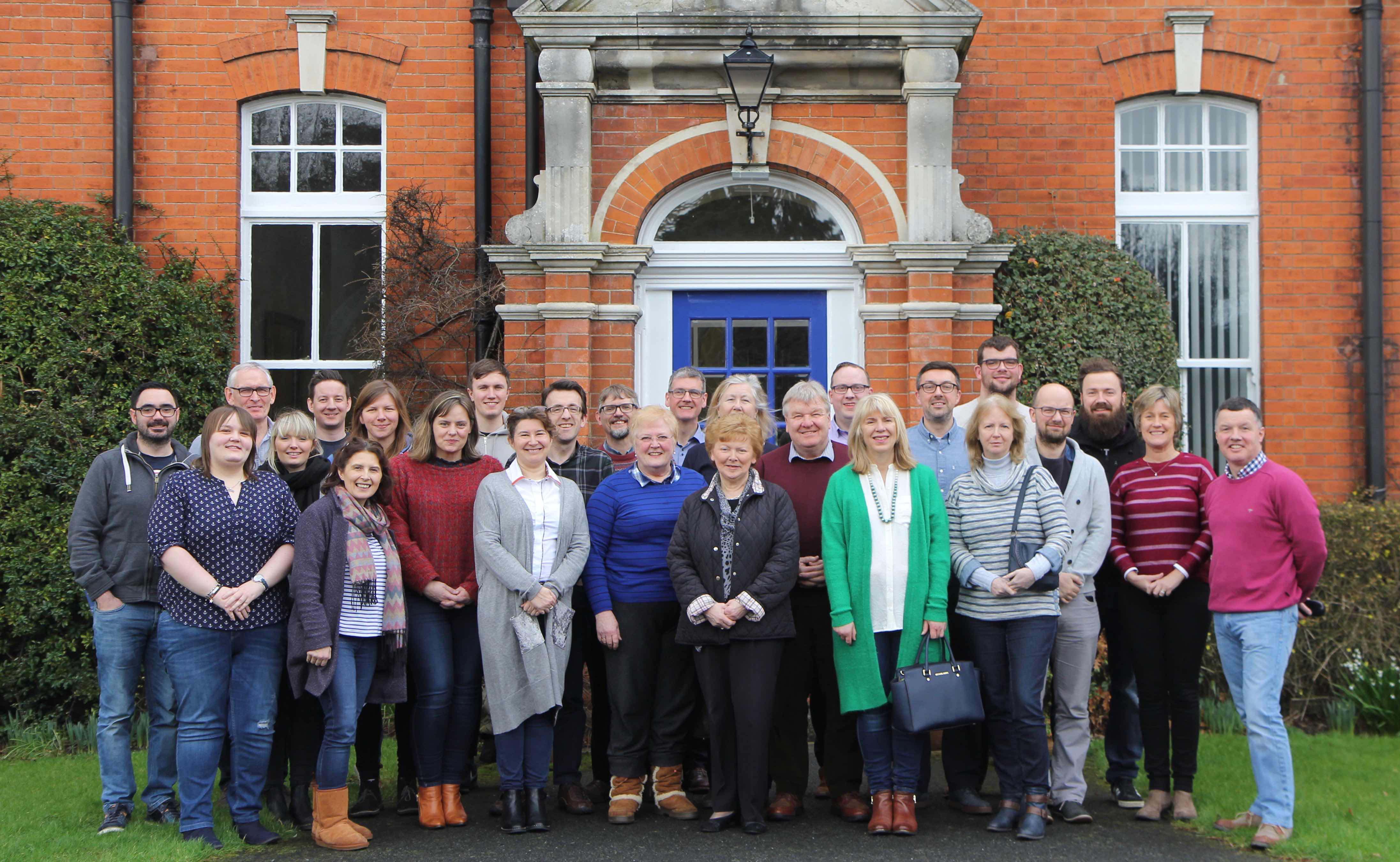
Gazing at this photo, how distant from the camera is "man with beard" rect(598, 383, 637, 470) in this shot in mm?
6184

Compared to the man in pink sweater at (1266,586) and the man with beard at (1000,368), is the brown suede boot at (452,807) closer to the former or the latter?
the man with beard at (1000,368)

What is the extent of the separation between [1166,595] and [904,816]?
4.81 ft

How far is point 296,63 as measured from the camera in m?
9.09

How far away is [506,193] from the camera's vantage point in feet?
29.9

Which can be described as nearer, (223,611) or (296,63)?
(223,611)

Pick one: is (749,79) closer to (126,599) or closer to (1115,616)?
(1115,616)

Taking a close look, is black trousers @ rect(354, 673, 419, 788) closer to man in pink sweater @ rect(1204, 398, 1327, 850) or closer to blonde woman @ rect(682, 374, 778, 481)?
blonde woman @ rect(682, 374, 778, 481)

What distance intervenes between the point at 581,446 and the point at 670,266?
2.60 m

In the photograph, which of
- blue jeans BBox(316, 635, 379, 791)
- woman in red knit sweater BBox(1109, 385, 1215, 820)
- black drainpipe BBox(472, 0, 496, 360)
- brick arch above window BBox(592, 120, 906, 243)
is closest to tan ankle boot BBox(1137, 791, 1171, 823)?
woman in red knit sweater BBox(1109, 385, 1215, 820)

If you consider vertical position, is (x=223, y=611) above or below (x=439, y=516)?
below

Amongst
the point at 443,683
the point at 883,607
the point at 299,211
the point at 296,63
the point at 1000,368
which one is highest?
the point at 296,63

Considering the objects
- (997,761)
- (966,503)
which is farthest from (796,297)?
(997,761)

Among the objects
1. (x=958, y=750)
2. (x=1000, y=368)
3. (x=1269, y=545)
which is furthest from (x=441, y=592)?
(x=1269, y=545)

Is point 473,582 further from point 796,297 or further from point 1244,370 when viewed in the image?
point 1244,370
